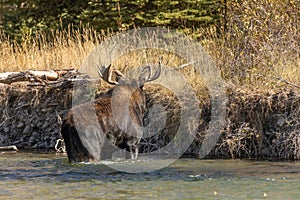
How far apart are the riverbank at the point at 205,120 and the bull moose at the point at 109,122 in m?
0.96

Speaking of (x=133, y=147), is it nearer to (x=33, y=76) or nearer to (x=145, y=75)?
Result: (x=145, y=75)

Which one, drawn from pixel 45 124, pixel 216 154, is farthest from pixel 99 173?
pixel 45 124

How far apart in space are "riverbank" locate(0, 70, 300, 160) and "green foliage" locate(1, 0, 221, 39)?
3886mm

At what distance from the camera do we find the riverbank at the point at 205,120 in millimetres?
13672

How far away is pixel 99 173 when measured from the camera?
12.0 metres

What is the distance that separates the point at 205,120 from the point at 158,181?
136 inches

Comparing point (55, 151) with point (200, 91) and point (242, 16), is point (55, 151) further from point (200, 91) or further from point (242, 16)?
point (242, 16)

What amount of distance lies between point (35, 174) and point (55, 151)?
3.39m

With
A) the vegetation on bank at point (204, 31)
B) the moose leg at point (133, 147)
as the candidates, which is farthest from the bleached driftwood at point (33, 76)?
the moose leg at point (133, 147)

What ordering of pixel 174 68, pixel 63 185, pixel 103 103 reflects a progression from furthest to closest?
pixel 174 68 < pixel 103 103 < pixel 63 185

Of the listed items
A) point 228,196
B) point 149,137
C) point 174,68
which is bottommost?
point 228,196

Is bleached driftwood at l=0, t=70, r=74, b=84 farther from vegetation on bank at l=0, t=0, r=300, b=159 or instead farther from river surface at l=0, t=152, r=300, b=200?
river surface at l=0, t=152, r=300, b=200

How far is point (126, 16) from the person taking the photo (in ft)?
68.5

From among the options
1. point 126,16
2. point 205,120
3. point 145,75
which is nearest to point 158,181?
point 205,120
